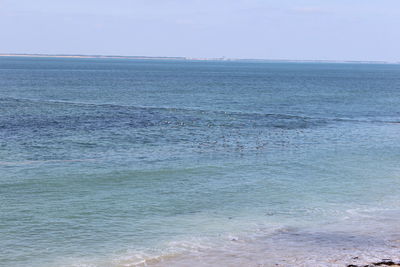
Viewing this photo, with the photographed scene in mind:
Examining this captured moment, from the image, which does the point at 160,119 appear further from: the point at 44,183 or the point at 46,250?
the point at 46,250

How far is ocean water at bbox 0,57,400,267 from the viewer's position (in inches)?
749

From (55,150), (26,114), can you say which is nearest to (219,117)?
(26,114)

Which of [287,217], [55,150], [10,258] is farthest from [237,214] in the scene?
[55,150]

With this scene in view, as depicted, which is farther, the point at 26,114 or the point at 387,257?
the point at 26,114

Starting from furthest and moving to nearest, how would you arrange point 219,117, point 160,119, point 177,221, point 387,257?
point 219,117 → point 160,119 → point 177,221 → point 387,257

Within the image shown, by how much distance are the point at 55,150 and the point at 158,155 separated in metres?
7.31

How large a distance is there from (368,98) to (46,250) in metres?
82.7

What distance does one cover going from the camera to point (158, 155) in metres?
36.3

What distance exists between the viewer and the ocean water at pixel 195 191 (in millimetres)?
19016

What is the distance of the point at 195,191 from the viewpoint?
27.4 m

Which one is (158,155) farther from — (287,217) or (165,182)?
(287,217)

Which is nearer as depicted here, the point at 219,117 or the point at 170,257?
the point at 170,257

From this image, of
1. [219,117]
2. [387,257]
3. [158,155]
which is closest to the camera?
[387,257]

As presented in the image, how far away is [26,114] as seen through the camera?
5747 cm
